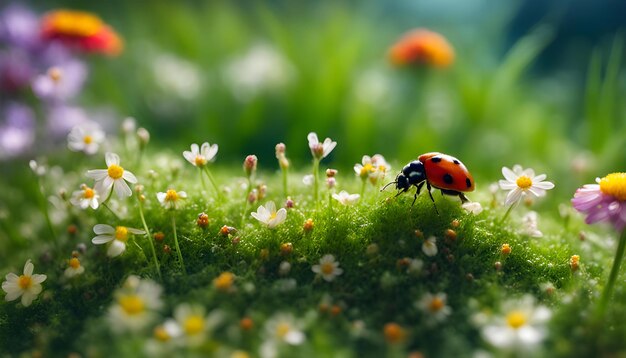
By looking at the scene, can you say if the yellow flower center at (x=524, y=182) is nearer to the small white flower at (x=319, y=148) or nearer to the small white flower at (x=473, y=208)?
the small white flower at (x=473, y=208)

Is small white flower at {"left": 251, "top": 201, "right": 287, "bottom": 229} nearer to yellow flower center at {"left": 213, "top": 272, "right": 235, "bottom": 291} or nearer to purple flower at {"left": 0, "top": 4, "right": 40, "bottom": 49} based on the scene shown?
yellow flower center at {"left": 213, "top": 272, "right": 235, "bottom": 291}

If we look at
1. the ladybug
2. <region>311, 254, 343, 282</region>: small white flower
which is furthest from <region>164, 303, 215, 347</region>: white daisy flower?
the ladybug

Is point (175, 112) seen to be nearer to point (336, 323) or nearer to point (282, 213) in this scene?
point (282, 213)

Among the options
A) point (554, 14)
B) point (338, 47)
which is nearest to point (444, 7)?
point (554, 14)

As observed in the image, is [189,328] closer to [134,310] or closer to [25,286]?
[134,310]

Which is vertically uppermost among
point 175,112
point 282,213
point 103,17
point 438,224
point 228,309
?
point 103,17

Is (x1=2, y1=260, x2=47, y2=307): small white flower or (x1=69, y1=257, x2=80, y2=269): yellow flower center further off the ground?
(x1=69, y1=257, x2=80, y2=269): yellow flower center
